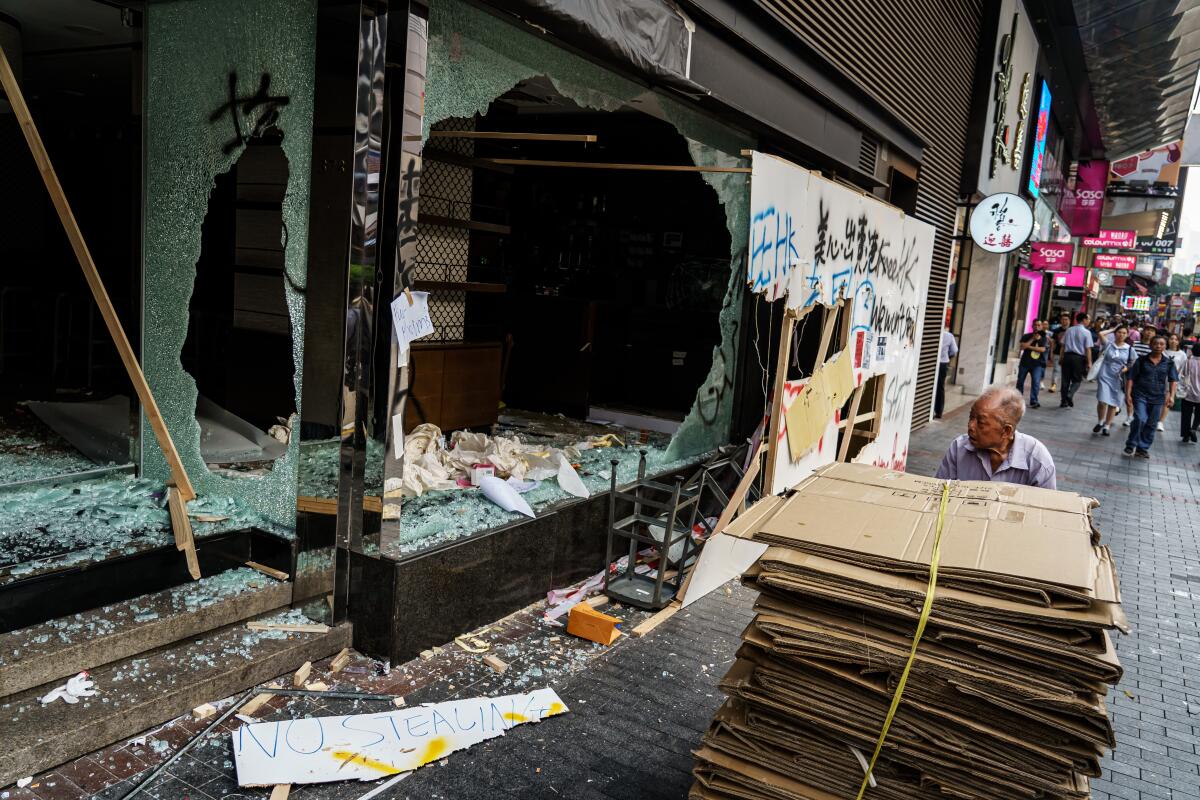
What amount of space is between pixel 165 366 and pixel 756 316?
195 inches

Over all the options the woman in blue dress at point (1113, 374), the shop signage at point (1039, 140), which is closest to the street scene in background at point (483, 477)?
the woman in blue dress at point (1113, 374)

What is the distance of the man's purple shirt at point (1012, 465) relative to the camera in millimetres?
4312

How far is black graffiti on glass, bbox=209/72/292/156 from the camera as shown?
4.47 m

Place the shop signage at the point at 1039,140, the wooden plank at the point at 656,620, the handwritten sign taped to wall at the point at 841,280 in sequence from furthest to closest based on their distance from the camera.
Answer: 1. the shop signage at the point at 1039,140
2. the handwritten sign taped to wall at the point at 841,280
3. the wooden plank at the point at 656,620

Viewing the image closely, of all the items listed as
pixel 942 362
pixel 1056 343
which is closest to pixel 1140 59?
pixel 942 362

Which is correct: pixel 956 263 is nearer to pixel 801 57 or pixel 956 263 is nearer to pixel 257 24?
pixel 801 57

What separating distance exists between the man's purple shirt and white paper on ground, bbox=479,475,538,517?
2.43 meters

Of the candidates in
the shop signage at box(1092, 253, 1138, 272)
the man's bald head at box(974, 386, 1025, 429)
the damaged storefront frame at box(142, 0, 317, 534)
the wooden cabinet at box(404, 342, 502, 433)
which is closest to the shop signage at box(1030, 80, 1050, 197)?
the wooden cabinet at box(404, 342, 502, 433)

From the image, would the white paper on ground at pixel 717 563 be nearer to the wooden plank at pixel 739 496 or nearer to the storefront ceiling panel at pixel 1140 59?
the wooden plank at pixel 739 496

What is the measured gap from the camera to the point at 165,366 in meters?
5.25

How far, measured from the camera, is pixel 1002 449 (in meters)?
4.40

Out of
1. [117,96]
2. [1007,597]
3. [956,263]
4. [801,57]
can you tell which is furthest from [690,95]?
[956,263]

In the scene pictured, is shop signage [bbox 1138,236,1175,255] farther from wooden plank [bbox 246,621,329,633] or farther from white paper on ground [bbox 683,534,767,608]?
wooden plank [bbox 246,621,329,633]

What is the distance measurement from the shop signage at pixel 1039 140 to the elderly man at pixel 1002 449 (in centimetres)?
1869
